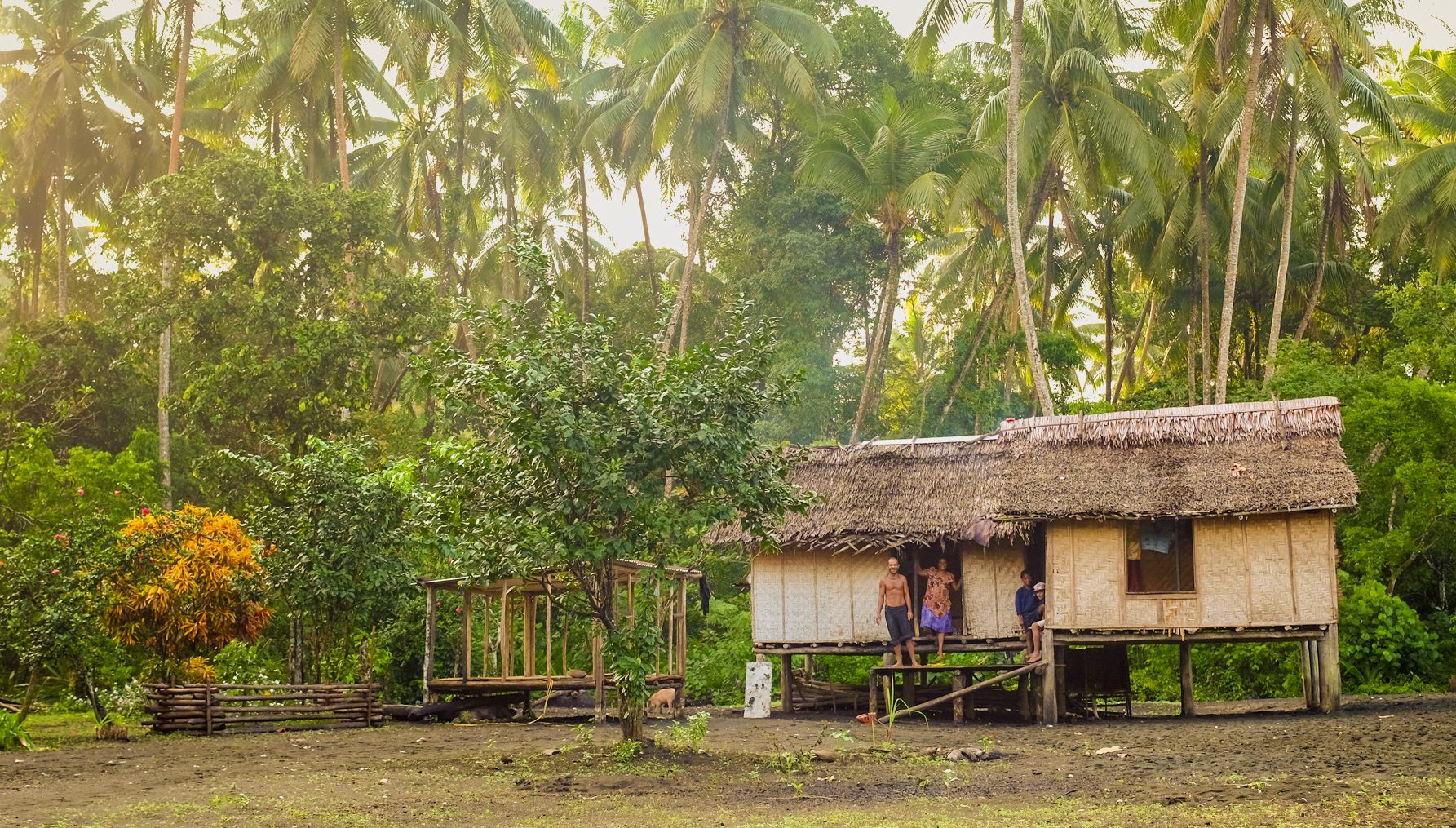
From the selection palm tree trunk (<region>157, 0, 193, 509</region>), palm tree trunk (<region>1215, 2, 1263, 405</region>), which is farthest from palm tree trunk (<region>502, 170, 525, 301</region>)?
palm tree trunk (<region>1215, 2, 1263, 405</region>)

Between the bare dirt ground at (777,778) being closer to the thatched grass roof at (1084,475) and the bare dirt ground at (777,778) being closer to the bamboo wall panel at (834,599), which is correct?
the thatched grass roof at (1084,475)

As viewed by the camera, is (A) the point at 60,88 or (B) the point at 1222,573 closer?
(B) the point at 1222,573

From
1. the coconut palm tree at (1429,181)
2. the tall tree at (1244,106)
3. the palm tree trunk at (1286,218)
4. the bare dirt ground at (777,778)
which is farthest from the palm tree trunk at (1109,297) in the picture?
the bare dirt ground at (777,778)

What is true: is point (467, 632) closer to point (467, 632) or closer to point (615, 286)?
point (467, 632)

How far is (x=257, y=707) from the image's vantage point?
16797mm

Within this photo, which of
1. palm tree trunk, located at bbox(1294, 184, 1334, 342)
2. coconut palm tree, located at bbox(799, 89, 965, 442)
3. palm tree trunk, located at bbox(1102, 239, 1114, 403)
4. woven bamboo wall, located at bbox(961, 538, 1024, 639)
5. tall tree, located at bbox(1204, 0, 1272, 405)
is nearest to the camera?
woven bamboo wall, located at bbox(961, 538, 1024, 639)

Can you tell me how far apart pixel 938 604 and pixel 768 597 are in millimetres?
2516

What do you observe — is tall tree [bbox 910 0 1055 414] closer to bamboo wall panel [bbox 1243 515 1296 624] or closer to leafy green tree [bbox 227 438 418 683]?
bamboo wall panel [bbox 1243 515 1296 624]

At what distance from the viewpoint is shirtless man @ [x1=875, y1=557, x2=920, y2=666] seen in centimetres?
1762

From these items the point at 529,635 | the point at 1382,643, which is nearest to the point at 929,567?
the point at 529,635

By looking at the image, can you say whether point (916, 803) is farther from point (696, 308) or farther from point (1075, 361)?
point (696, 308)

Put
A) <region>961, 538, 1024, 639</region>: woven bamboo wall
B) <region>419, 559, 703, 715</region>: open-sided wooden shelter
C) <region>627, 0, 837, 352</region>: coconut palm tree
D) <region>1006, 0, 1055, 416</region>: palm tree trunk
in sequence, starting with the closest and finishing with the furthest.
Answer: <region>419, 559, 703, 715</region>: open-sided wooden shelter, <region>961, 538, 1024, 639</region>: woven bamboo wall, <region>1006, 0, 1055, 416</region>: palm tree trunk, <region>627, 0, 837, 352</region>: coconut palm tree

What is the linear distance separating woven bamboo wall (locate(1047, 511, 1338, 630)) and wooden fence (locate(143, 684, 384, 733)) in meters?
8.67

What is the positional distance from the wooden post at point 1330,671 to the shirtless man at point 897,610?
15.6ft
